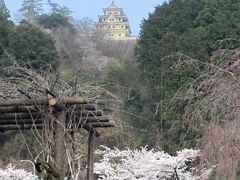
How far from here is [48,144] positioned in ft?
14.6

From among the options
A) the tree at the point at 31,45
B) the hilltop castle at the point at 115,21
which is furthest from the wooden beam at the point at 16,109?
the hilltop castle at the point at 115,21

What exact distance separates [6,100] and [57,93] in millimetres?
428

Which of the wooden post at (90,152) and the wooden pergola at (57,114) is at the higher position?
the wooden pergola at (57,114)

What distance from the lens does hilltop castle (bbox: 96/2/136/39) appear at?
4550 cm

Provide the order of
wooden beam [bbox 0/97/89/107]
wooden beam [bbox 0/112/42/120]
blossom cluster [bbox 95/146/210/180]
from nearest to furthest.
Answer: wooden beam [bbox 0/97/89/107] → wooden beam [bbox 0/112/42/120] → blossom cluster [bbox 95/146/210/180]

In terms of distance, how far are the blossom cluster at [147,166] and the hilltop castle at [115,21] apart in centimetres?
3296

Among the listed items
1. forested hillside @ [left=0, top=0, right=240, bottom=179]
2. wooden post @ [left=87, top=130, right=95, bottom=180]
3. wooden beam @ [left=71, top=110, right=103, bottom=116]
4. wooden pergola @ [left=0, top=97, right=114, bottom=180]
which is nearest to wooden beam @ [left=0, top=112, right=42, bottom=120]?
wooden pergola @ [left=0, top=97, right=114, bottom=180]

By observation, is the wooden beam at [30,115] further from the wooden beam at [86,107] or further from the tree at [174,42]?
the tree at [174,42]

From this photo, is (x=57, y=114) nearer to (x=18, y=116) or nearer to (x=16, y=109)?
(x=16, y=109)

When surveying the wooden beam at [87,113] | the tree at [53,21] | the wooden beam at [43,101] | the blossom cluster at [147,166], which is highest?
the tree at [53,21]

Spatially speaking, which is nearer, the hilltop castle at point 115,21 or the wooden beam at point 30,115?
the wooden beam at point 30,115

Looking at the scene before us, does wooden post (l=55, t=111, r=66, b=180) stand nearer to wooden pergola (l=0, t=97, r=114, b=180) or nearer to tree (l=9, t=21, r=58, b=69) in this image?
wooden pergola (l=0, t=97, r=114, b=180)

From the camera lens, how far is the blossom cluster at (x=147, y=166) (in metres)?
11.3

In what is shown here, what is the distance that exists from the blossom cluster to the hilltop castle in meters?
33.0
